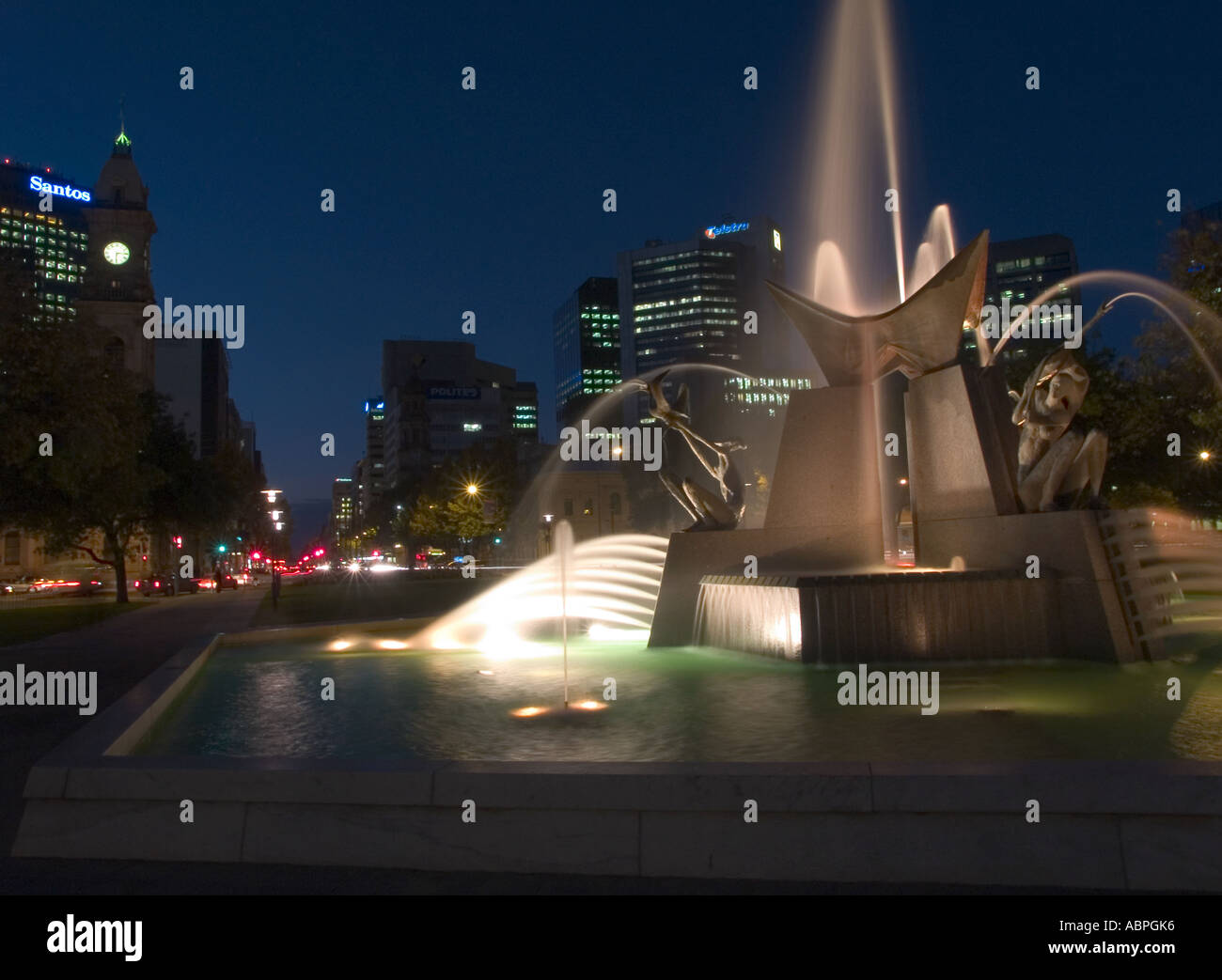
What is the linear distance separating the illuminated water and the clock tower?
86832mm

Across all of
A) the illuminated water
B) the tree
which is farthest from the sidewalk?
the tree

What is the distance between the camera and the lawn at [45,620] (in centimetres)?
2326

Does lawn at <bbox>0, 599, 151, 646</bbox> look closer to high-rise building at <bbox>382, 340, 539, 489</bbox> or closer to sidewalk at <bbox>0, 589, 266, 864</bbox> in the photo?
sidewalk at <bbox>0, 589, 266, 864</bbox>

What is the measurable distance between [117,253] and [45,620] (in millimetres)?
73444

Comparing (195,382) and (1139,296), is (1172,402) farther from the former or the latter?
(195,382)

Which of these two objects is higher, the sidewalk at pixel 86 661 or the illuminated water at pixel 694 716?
the illuminated water at pixel 694 716

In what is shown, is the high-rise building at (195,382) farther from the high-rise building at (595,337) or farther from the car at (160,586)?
the car at (160,586)

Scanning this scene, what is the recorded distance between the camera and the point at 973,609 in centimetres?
1176

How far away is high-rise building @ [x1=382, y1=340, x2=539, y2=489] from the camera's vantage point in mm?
167500

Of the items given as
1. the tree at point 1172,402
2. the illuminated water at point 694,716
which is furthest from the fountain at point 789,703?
the tree at point 1172,402

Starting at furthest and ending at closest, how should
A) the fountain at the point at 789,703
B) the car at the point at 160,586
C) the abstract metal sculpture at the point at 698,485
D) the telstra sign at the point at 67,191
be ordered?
the telstra sign at the point at 67,191
the car at the point at 160,586
the abstract metal sculpture at the point at 698,485
the fountain at the point at 789,703

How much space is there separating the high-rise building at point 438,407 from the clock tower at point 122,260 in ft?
215
